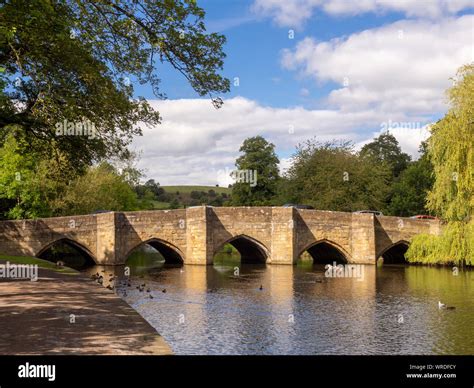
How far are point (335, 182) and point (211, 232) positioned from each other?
20.9 m

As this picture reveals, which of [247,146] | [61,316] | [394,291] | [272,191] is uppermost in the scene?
[247,146]

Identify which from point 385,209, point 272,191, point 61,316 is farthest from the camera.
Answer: point 272,191

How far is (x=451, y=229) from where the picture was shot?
34.0 m

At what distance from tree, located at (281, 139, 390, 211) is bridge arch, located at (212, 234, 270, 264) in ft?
36.6

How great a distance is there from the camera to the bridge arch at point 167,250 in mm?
38469

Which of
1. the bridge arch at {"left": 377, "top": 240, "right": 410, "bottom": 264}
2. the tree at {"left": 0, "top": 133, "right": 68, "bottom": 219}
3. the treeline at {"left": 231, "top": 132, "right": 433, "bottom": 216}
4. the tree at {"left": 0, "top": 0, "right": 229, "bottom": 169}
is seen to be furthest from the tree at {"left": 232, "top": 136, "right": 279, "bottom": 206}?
the tree at {"left": 0, "top": 0, "right": 229, "bottom": 169}

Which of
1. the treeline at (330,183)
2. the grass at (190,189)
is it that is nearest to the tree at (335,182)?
the treeline at (330,183)

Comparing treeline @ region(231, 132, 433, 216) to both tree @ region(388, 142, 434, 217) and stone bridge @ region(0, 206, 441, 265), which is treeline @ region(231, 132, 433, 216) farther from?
stone bridge @ region(0, 206, 441, 265)

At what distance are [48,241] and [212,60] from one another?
25.3 metres

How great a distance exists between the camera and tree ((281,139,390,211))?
54719 millimetres

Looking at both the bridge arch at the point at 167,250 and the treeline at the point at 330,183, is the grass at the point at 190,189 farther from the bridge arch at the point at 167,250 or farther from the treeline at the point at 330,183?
the bridge arch at the point at 167,250

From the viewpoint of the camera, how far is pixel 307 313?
18.3 metres
